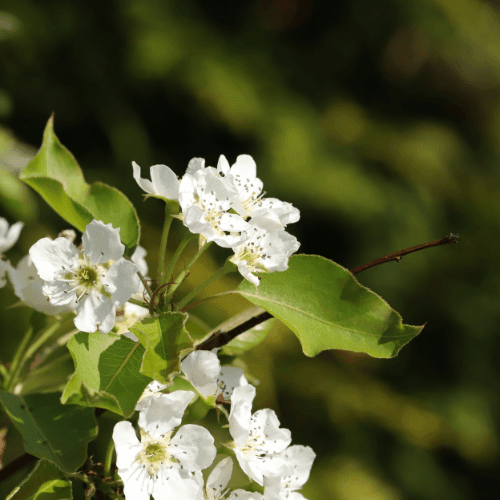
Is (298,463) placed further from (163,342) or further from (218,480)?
(163,342)

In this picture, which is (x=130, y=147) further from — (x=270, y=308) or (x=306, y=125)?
(x=270, y=308)

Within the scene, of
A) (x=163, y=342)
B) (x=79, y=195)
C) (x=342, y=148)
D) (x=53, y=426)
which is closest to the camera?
(x=163, y=342)

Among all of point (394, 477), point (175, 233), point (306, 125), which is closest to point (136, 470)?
point (175, 233)

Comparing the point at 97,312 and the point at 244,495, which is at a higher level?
the point at 97,312

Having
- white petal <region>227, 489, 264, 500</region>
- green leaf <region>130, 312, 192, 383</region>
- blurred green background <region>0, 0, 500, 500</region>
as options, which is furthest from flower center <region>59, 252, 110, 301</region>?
blurred green background <region>0, 0, 500, 500</region>

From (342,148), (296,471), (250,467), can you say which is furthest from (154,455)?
(342,148)

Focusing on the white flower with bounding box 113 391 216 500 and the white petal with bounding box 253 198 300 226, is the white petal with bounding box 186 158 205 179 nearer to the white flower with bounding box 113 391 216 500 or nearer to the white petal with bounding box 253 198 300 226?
the white petal with bounding box 253 198 300 226
